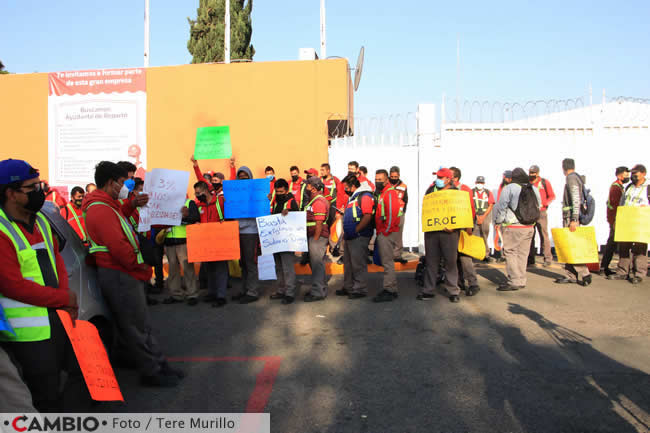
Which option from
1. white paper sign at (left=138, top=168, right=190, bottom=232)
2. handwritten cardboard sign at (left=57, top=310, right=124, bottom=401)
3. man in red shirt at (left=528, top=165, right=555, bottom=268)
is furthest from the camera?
man in red shirt at (left=528, top=165, right=555, bottom=268)

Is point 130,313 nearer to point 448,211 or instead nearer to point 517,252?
point 448,211

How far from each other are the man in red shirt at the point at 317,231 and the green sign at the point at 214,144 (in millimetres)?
2649

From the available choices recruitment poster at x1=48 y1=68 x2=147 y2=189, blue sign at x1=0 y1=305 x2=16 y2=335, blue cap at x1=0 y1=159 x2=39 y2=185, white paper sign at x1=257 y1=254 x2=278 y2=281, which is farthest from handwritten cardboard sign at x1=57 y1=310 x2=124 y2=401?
recruitment poster at x1=48 y1=68 x2=147 y2=189

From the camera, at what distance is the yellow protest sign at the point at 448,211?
787 centimetres

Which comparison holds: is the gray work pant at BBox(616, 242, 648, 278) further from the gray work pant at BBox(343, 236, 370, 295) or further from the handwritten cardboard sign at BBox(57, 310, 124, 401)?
the handwritten cardboard sign at BBox(57, 310, 124, 401)

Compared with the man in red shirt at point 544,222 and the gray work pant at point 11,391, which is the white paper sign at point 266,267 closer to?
the man in red shirt at point 544,222

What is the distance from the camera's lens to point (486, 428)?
13.0ft

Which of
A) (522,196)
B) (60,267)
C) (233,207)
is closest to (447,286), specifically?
(522,196)

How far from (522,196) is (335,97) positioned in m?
5.53

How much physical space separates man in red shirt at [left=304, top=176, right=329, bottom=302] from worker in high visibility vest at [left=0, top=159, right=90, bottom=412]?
5018 mm

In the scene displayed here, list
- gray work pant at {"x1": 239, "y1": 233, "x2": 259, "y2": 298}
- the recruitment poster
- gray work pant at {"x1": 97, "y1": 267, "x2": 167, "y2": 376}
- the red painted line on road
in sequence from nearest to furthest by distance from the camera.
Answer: the red painted line on road → gray work pant at {"x1": 97, "y1": 267, "x2": 167, "y2": 376} → gray work pant at {"x1": 239, "y1": 233, "x2": 259, "y2": 298} → the recruitment poster

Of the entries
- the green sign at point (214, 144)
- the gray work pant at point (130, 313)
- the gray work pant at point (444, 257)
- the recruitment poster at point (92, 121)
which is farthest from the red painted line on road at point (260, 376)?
the recruitment poster at point (92, 121)

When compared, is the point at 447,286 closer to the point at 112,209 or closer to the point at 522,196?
the point at 522,196

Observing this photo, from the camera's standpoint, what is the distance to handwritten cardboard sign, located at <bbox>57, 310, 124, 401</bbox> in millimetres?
3434
